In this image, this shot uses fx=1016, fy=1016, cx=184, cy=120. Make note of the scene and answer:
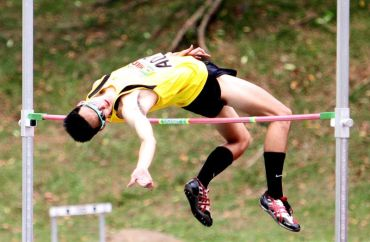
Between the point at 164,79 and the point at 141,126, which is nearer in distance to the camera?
the point at 141,126

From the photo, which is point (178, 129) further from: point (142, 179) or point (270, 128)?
point (142, 179)

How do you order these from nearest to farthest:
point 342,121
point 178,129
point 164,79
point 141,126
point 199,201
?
point 141,126
point 342,121
point 164,79
point 199,201
point 178,129

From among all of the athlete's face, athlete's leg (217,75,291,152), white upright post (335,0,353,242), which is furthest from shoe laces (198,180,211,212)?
white upright post (335,0,353,242)

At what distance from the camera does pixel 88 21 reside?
1458 centimetres

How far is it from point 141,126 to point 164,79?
19.3 inches

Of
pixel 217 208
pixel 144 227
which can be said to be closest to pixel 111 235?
pixel 144 227

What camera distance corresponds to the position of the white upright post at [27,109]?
627 centimetres

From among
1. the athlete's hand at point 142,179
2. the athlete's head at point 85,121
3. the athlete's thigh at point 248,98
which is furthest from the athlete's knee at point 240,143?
the athlete's hand at point 142,179

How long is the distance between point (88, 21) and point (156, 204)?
3869 mm

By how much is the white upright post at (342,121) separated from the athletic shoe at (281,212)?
1.94 feet

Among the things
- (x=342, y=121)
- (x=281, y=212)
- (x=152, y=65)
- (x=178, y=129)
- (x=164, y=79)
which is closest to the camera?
(x=342, y=121)

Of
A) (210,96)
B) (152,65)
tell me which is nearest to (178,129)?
(210,96)

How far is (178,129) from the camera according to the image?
12.8m

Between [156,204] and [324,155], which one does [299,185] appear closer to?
[324,155]
